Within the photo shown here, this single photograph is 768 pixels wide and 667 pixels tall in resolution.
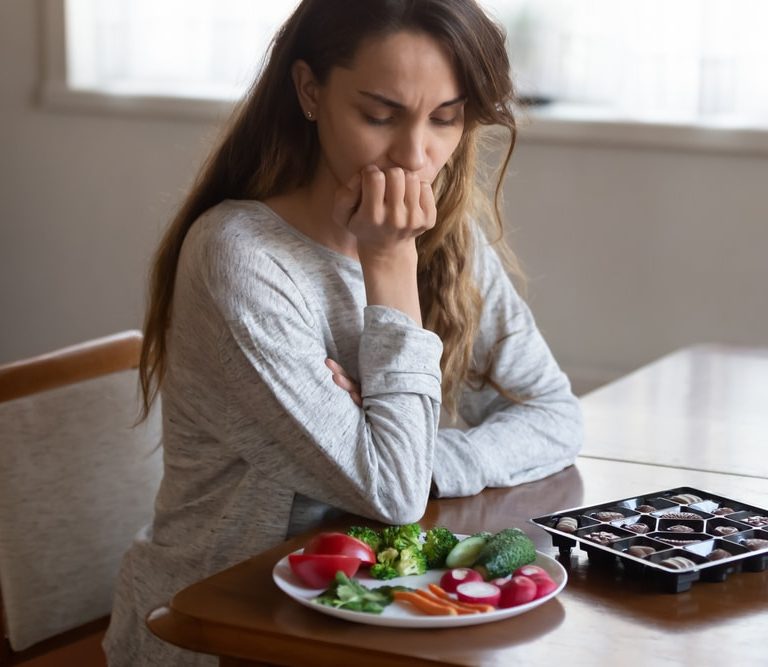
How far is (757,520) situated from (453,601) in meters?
0.38

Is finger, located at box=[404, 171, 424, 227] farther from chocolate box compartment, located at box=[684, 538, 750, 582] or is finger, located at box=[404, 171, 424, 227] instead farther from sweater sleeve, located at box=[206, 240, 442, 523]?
chocolate box compartment, located at box=[684, 538, 750, 582]

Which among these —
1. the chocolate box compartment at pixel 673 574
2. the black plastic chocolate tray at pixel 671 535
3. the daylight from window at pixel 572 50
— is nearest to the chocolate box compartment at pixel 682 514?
the black plastic chocolate tray at pixel 671 535

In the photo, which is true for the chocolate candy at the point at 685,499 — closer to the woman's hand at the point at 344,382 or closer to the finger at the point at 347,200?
the woman's hand at the point at 344,382

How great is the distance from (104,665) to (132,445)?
11.9 inches

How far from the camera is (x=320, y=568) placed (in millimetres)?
1100

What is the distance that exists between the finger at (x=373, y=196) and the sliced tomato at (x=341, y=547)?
44 centimetres

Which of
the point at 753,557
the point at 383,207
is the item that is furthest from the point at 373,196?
the point at 753,557

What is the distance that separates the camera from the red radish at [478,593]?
1065mm

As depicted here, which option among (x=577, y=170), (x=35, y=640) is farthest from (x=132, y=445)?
(x=577, y=170)

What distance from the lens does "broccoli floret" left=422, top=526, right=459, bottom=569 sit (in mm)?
1169

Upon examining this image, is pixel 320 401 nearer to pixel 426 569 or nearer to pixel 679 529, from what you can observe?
pixel 426 569

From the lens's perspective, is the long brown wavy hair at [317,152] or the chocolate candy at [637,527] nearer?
the chocolate candy at [637,527]

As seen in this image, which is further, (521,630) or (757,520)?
(757,520)

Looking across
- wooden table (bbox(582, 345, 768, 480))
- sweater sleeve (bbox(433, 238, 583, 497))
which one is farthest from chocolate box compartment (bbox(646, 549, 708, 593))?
wooden table (bbox(582, 345, 768, 480))
